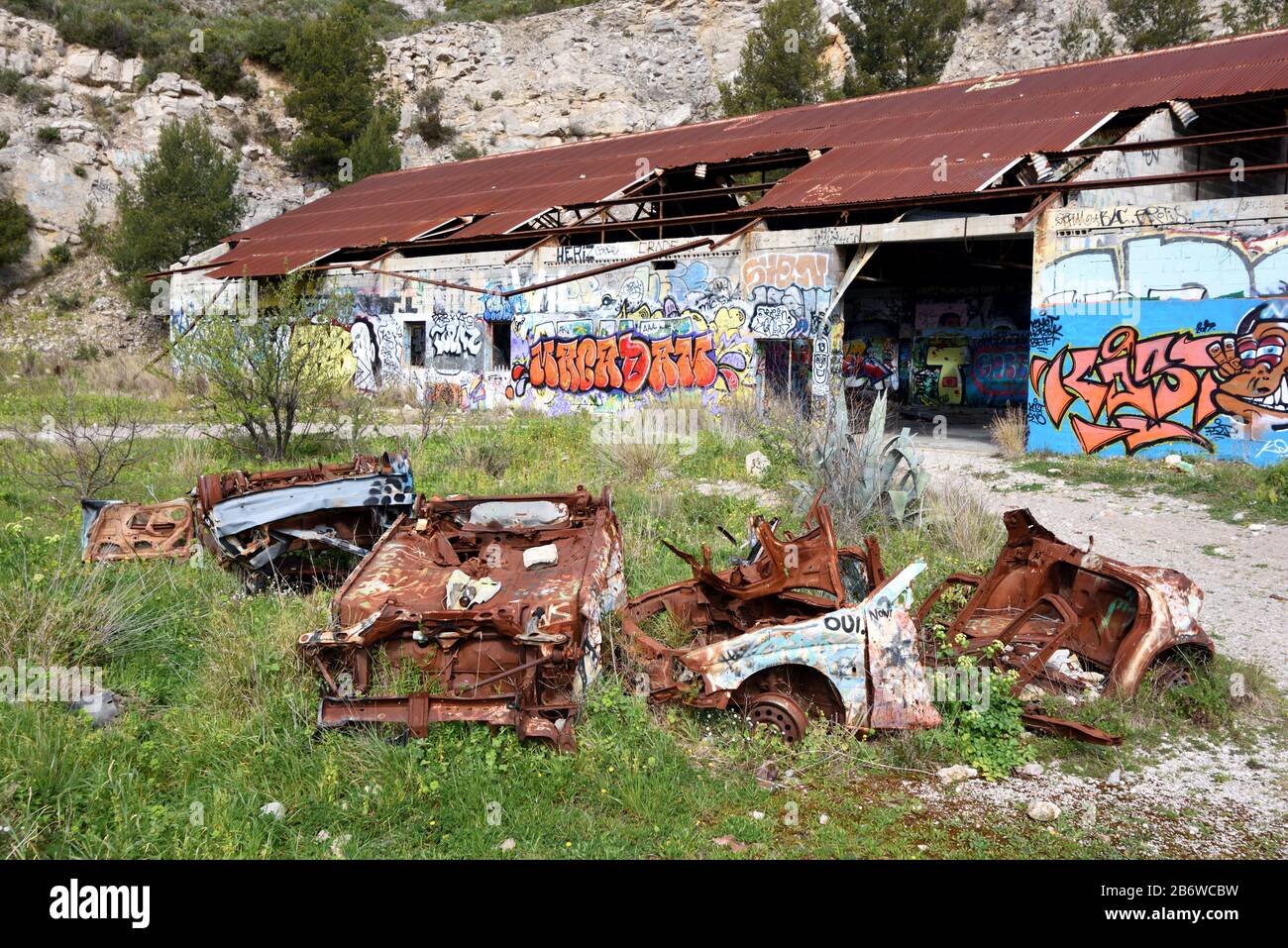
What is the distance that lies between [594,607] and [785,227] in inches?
567

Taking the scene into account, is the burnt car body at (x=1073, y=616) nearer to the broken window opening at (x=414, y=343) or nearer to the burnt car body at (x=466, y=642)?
the burnt car body at (x=466, y=642)

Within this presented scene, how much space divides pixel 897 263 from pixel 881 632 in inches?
740

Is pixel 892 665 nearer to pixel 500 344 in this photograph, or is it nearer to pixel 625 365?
pixel 625 365

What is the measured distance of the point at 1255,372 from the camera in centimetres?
1278

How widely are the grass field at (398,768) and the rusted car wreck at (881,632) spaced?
0.58 feet

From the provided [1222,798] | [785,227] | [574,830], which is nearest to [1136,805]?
[1222,798]

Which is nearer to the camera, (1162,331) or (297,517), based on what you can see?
(297,517)

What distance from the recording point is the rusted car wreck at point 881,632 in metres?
4.45

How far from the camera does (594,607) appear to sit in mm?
4875

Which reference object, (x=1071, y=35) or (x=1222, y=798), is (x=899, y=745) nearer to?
(x=1222, y=798)

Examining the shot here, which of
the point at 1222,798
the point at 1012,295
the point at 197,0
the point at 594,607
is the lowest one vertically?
the point at 1222,798

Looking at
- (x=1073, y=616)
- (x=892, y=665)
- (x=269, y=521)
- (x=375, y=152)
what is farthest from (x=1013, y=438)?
(x=375, y=152)
